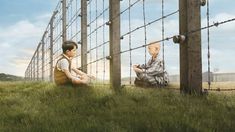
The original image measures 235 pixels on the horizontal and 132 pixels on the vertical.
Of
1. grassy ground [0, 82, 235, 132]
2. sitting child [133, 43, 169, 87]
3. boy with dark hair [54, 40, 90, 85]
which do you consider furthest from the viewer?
boy with dark hair [54, 40, 90, 85]

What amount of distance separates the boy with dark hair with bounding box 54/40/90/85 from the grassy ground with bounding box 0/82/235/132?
1.98 m

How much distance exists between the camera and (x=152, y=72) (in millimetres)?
6180

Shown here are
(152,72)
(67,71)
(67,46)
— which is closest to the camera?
(152,72)

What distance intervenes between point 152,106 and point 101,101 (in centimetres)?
71

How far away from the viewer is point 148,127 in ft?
8.70

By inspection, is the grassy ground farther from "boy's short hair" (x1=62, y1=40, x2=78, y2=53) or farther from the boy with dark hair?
"boy's short hair" (x1=62, y1=40, x2=78, y2=53)

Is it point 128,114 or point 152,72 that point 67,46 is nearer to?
point 152,72

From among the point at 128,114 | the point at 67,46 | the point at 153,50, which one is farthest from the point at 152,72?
the point at 128,114

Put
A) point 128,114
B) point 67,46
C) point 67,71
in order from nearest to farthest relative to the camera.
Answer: point 128,114, point 67,71, point 67,46

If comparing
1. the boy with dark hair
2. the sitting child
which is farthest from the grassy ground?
the boy with dark hair

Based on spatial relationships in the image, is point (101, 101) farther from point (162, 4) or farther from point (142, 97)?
point (162, 4)

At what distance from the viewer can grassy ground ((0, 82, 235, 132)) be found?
2727 mm

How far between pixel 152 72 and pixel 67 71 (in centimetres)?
135

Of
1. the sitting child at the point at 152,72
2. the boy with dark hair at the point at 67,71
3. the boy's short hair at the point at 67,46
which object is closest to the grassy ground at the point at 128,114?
the sitting child at the point at 152,72
